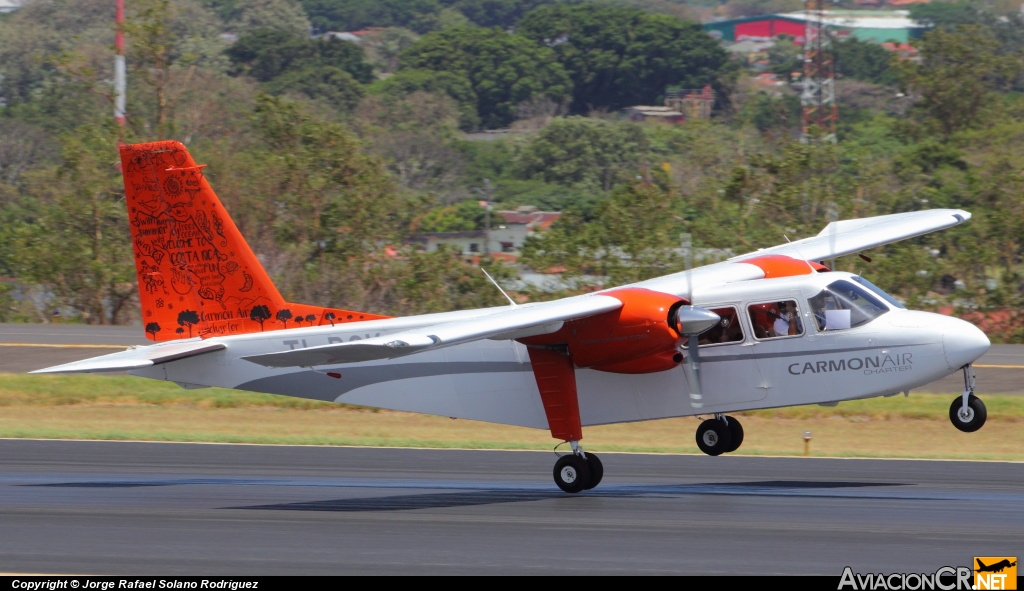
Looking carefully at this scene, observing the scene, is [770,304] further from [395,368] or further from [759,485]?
[395,368]

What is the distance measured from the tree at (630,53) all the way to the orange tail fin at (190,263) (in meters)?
Answer: 124

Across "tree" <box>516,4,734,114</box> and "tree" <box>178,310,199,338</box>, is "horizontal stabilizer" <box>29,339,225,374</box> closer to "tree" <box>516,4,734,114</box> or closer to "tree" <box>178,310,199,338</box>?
"tree" <box>178,310,199,338</box>

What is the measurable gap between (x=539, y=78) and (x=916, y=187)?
264 ft

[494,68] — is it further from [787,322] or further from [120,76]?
[787,322]

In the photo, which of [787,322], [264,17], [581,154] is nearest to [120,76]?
[581,154]

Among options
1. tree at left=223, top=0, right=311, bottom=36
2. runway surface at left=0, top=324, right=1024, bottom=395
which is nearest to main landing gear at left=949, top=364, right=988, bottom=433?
runway surface at left=0, top=324, right=1024, bottom=395

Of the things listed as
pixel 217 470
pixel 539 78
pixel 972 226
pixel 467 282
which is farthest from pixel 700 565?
pixel 539 78

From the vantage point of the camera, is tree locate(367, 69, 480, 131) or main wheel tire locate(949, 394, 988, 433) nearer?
main wheel tire locate(949, 394, 988, 433)

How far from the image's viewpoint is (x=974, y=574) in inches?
470

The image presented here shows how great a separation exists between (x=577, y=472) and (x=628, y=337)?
211 cm

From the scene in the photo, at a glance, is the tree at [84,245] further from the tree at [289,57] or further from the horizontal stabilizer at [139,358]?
the tree at [289,57]

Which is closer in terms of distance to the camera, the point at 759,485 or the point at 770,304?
the point at 770,304

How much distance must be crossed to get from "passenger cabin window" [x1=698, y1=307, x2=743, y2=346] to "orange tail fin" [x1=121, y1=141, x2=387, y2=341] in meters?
4.79

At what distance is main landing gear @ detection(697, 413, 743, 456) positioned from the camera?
18203 millimetres
